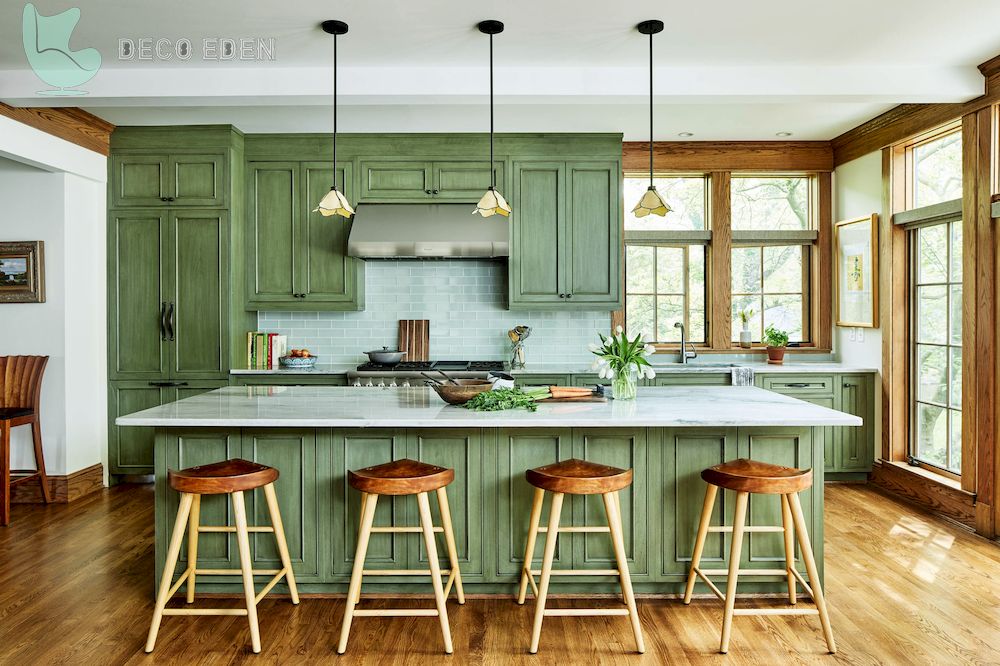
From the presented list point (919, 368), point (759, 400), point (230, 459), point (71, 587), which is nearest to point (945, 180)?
point (919, 368)

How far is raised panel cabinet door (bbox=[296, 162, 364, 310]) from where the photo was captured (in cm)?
552

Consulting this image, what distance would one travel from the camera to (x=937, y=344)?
4.89 meters

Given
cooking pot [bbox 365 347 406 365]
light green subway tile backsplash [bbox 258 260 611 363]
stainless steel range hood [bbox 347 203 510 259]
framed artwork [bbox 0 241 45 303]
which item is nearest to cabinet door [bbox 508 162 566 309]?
stainless steel range hood [bbox 347 203 510 259]

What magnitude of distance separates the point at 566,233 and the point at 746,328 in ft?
6.16

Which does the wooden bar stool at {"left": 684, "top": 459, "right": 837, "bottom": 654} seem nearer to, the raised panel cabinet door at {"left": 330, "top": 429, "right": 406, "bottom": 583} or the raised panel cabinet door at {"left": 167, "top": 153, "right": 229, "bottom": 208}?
the raised panel cabinet door at {"left": 330, "top": 429, "right": 406, "bottom": 583}

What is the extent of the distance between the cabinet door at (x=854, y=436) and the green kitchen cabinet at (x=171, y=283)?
4.82 m

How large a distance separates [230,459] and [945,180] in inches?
192

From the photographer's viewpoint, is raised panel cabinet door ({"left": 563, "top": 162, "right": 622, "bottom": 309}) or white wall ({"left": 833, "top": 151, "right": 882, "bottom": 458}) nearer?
white wall ({"left": 833, "top": 151, "right": 882, "bottom": 458})

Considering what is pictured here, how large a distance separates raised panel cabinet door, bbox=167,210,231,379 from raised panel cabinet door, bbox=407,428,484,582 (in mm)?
2802

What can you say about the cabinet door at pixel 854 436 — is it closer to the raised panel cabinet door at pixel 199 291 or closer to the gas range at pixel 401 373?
the gas range at pixel 401 373

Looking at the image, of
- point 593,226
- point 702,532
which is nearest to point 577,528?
point 702,532

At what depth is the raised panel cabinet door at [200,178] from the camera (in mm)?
5281

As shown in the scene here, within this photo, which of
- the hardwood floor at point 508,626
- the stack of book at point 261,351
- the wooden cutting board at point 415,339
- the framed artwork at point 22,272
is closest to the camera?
the hardwood floor at point 508,626

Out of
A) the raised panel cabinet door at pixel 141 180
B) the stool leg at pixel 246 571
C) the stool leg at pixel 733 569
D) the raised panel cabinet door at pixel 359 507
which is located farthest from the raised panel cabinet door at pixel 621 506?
the raised panel cabinet door at pixel 141 180
